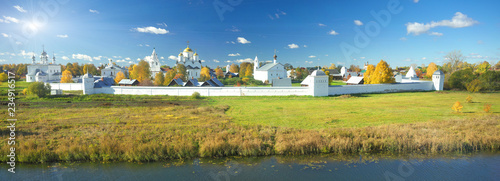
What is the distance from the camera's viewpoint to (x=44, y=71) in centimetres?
5247

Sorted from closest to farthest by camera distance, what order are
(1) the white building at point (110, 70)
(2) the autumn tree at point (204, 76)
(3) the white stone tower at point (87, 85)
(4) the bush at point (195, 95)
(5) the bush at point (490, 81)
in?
(4) the bush at point (195, 95) → (3) the white stone tower at point (87, 85) → (5) the bush at point (490, 81) → (2) the autumn tree at point (204, 76) → (1) the white building at point (110, 70)

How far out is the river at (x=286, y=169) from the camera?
7.57 meters

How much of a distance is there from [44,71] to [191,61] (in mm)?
32392

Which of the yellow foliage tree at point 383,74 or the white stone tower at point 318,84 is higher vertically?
the yellow foliage tree at point 383,74

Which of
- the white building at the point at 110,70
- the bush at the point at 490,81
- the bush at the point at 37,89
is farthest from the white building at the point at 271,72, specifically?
the bush at the point at 37,89

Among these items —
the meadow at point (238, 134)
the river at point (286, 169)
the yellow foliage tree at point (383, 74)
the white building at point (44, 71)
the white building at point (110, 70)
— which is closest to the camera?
the river at point (286, 169)

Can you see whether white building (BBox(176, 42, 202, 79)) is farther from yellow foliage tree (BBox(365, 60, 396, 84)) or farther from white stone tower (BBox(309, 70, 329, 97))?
yellow foliage tree (BBox(365, 60, 396, 84))

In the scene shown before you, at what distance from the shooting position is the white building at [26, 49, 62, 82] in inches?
1907

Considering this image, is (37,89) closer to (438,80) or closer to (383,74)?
(383,74)

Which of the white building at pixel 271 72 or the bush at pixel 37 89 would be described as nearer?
the bush at pixel 37 89

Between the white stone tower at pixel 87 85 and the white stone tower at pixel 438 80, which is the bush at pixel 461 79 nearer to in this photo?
the white stone tower at pixel 438 80

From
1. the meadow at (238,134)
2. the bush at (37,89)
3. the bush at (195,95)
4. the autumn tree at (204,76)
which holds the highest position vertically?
the autumn tree at (204,76)

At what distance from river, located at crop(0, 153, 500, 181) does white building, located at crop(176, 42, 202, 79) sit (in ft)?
133

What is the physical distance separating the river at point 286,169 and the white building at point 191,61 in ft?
133
